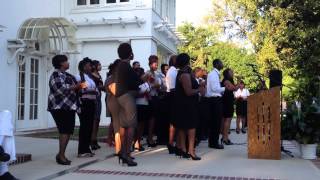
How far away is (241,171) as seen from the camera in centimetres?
775

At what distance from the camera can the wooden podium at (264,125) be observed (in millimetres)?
9125

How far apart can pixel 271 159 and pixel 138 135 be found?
2.69m

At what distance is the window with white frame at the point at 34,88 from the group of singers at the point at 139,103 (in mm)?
5849

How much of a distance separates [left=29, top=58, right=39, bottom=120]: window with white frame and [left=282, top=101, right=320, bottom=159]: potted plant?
→ 30.2 feet

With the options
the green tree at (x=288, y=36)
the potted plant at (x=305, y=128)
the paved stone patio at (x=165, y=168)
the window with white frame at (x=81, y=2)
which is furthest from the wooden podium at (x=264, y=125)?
the green tree at (x=288, y=36)

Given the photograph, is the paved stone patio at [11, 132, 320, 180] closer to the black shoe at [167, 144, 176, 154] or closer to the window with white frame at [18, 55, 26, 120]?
the black shoe at [167, 144, 176, 154]

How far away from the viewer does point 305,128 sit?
9.36 meters

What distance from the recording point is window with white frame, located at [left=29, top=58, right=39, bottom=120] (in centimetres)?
1614

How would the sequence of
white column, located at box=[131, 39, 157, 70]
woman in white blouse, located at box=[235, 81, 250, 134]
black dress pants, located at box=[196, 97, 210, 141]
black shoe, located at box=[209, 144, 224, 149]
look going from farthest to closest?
white column, located at box=[131, 39, 157, 70]
woman in white blouse, located at box=[235, 81, 250, 134]
black shoe, located at box=[209, 144, 224, 149]
black dress pants, located at box=[196, 97, 210, 141]

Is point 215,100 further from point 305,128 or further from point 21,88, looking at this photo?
point 21,88

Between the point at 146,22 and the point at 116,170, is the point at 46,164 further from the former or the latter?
the point at 146,22

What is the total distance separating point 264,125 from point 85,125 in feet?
10.6

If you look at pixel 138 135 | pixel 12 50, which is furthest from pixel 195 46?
pixel 138 135

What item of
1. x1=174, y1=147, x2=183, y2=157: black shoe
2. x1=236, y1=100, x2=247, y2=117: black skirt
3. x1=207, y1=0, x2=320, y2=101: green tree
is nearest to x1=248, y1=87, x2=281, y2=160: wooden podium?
x1=174, y1=147, x2=183, y2=157: black shoe
